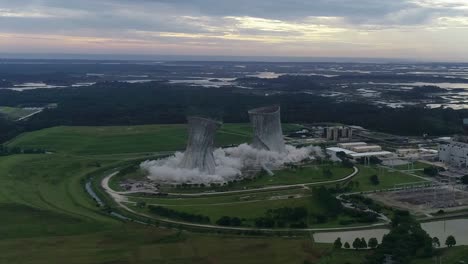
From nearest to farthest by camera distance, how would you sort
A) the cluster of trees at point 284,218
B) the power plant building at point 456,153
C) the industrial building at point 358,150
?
the cluster of trees at point 284,218, the power plant building at point 456,153, the industrial building at point 358,150

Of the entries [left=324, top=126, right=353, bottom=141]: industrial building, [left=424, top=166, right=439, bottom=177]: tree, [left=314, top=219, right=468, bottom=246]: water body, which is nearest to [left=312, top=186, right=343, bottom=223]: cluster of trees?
[left=314, top=219, right=468, bottom=246]: water body

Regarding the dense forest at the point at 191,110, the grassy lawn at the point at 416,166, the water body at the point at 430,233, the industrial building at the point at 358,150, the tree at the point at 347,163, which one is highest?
the dense forest at the point at 191,110

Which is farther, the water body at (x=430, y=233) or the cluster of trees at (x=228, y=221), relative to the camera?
the cluster of trees at (x=228, y=221)

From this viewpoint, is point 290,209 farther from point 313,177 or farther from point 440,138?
point 440,138

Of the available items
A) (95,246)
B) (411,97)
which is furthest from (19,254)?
(411,97)

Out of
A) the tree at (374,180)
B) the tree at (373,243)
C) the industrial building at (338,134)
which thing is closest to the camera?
the tree at (373,243)

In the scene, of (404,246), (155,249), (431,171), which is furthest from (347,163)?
(155,249)

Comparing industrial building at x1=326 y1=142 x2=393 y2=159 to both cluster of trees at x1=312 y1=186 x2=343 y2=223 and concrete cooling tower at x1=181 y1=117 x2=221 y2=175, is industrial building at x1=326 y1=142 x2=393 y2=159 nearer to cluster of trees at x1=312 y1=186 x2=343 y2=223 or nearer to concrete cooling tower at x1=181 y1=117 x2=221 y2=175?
concrete cooling tower at x1=181 y1=117 x2=221 y2=175

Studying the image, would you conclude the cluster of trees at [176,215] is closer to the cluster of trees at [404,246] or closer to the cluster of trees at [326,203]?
the cluster of trees at [326,203]

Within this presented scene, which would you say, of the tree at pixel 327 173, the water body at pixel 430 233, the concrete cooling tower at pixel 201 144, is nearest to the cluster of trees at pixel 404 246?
the water body at pixel 430 233
